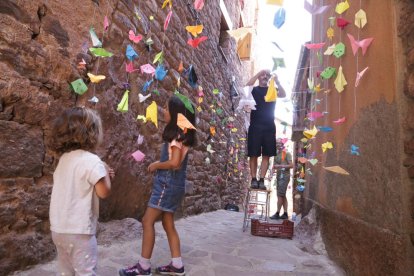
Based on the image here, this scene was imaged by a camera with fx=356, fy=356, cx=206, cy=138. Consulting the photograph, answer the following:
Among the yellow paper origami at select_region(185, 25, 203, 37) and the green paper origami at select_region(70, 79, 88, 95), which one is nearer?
the green paper origami at select_region(70, 79, 88, 95)

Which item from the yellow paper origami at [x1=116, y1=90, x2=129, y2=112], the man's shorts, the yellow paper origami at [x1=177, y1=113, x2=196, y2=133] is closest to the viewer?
the yellow paper origami at [x1=177, y1=113, x2=196, y2=133]

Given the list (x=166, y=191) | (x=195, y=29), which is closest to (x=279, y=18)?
(x=166, y=191)

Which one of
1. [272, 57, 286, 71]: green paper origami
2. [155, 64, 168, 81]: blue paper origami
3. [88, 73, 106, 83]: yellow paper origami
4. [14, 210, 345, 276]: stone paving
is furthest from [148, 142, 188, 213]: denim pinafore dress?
[155, 64, 168, 81]: blue paper origami

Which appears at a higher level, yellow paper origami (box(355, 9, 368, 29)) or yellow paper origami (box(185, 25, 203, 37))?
yellow paper origami (box(185, 25, 203, 37))

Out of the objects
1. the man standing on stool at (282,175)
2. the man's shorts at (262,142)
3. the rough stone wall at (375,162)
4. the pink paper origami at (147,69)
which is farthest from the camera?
the man standing on stool at (282,175)

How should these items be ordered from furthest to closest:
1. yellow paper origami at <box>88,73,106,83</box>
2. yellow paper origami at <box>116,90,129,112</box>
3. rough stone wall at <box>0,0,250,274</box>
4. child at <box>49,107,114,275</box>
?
yellow paper origami at <box>116,90,129,112</box> → yellow paper origami at <box>88,73,106,83</box> → rough stone wall at <box>0,0,250,274</box> → child at <box>49,107,114,275</box>

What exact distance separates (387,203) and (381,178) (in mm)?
159

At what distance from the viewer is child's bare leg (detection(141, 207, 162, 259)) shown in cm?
223

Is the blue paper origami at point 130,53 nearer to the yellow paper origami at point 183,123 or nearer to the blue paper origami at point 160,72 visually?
the blue paper origami at point 160,72

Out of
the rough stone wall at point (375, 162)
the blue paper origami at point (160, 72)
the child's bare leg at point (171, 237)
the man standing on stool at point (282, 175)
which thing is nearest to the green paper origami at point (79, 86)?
the child's bare leg at point (171, 237)

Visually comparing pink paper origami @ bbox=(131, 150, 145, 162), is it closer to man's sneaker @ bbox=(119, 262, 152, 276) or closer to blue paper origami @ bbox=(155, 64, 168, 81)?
blue paper origami @ bbox=(155, 64, 168, 81)

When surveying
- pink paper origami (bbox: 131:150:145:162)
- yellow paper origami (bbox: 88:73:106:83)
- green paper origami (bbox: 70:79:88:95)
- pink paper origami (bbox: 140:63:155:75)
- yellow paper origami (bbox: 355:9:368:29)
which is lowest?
pink paper origami (bbox: 131:150:145:162)

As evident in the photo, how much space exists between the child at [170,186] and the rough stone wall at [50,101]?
628 mm

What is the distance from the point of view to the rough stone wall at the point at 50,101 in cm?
199
